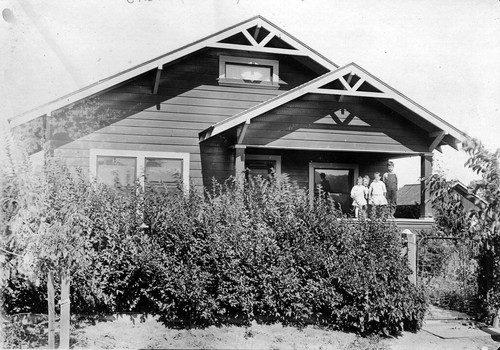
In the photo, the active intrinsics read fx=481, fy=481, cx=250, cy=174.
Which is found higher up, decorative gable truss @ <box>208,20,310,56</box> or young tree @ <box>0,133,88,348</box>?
decorative gable truss @ <box>208,20,310,56</box>

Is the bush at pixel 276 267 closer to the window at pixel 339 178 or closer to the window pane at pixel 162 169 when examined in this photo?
the window pane at pixel 162 169

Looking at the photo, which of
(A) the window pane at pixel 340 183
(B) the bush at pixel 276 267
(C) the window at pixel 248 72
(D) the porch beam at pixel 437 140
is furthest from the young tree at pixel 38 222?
(A) the window pane at pixel 340 183

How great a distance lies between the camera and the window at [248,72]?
12.5m

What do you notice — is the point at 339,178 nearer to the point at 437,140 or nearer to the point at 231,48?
the point at 437,140

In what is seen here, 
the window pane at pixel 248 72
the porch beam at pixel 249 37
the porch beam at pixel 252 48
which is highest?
the porch beam at pixel 249 37

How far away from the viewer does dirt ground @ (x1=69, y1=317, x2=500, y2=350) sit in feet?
21.9

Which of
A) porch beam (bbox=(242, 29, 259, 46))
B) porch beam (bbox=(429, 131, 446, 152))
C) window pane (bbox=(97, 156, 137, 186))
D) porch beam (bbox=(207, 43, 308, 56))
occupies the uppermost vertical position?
porch beam (bbox=(242, 29, 259, 46))

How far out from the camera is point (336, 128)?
462 inches

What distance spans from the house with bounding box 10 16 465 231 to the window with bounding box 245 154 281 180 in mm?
1229

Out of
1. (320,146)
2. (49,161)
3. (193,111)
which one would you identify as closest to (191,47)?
(193,111)

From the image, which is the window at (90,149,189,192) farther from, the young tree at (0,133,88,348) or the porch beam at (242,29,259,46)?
the young tree at (0,133,88,348)

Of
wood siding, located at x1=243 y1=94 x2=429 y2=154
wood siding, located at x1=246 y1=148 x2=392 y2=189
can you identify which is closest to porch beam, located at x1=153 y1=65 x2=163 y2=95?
wood siding, located at x1=243 y1=94 x2=429 y2=154

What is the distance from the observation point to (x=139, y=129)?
11.7 m

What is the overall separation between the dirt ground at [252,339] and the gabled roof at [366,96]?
4.68 meters
